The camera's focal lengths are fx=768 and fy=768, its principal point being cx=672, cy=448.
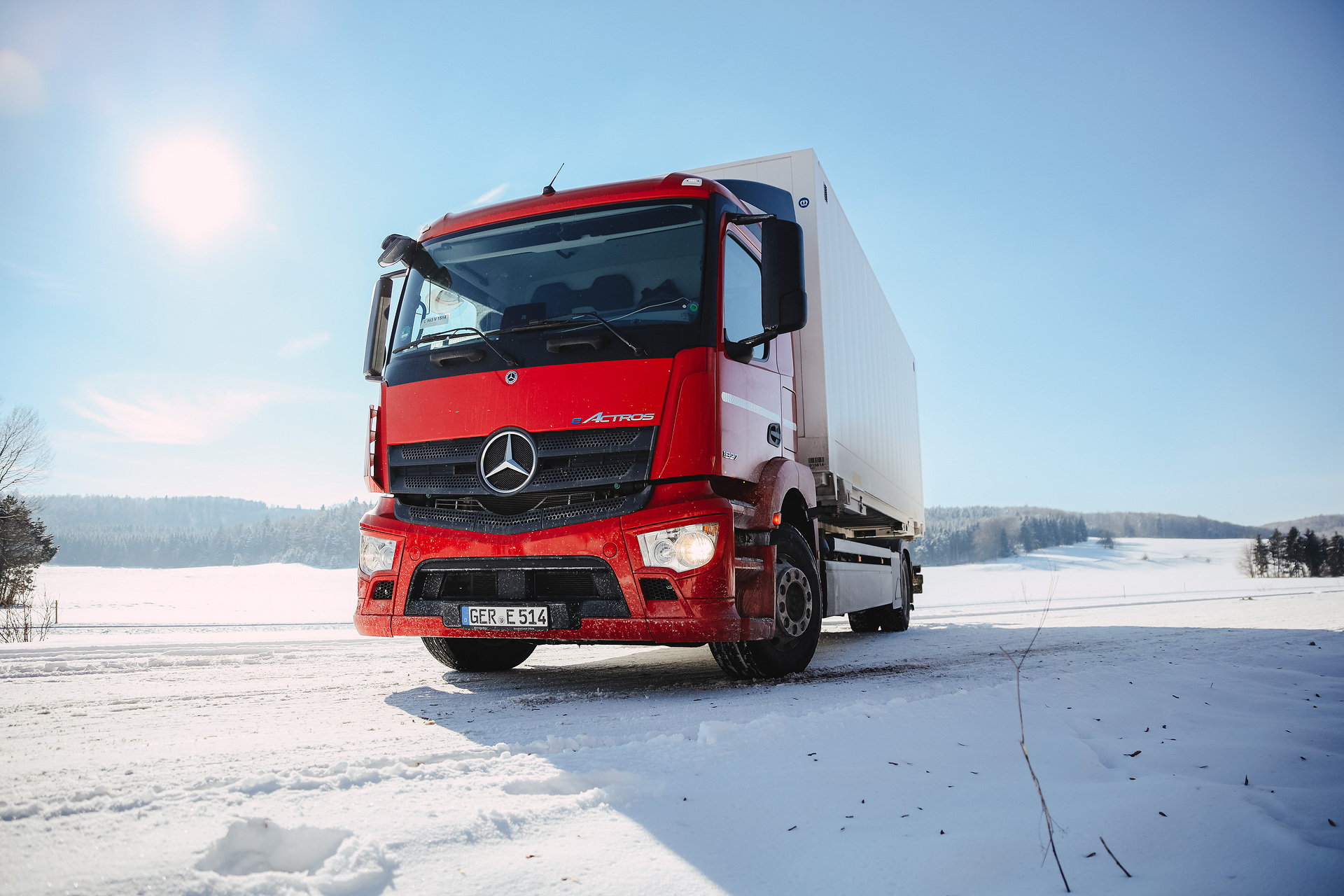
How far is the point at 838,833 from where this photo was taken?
1883mm

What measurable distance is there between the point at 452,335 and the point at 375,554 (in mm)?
1429

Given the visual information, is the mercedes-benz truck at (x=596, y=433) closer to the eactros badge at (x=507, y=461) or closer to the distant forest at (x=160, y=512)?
the eactros badge at (x=507, y=461)

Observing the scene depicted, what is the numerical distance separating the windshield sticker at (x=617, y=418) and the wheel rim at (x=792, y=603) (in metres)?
1.28

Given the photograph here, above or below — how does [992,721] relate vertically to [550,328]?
below

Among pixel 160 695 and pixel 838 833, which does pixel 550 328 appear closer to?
pixel 160 695

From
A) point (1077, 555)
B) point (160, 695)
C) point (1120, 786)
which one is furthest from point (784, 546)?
point (1077, 555)

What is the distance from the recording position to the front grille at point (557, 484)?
4.21 m

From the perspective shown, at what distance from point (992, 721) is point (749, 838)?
1.72m

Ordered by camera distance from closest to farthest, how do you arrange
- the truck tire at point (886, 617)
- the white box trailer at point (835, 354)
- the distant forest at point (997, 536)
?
the white box trailer at point (835, 354) → the truck tire at point (886, 617) → the distant forest at point (997, 536)

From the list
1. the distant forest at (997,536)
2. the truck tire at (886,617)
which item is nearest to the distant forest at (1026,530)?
the distant forest at (997,536)

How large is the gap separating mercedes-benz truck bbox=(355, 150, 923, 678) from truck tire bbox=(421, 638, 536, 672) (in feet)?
0.07

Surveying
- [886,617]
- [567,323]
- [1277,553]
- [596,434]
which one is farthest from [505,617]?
[1277,553]

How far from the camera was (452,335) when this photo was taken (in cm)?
478

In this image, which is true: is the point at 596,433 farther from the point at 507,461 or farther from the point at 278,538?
the point at 278,538
